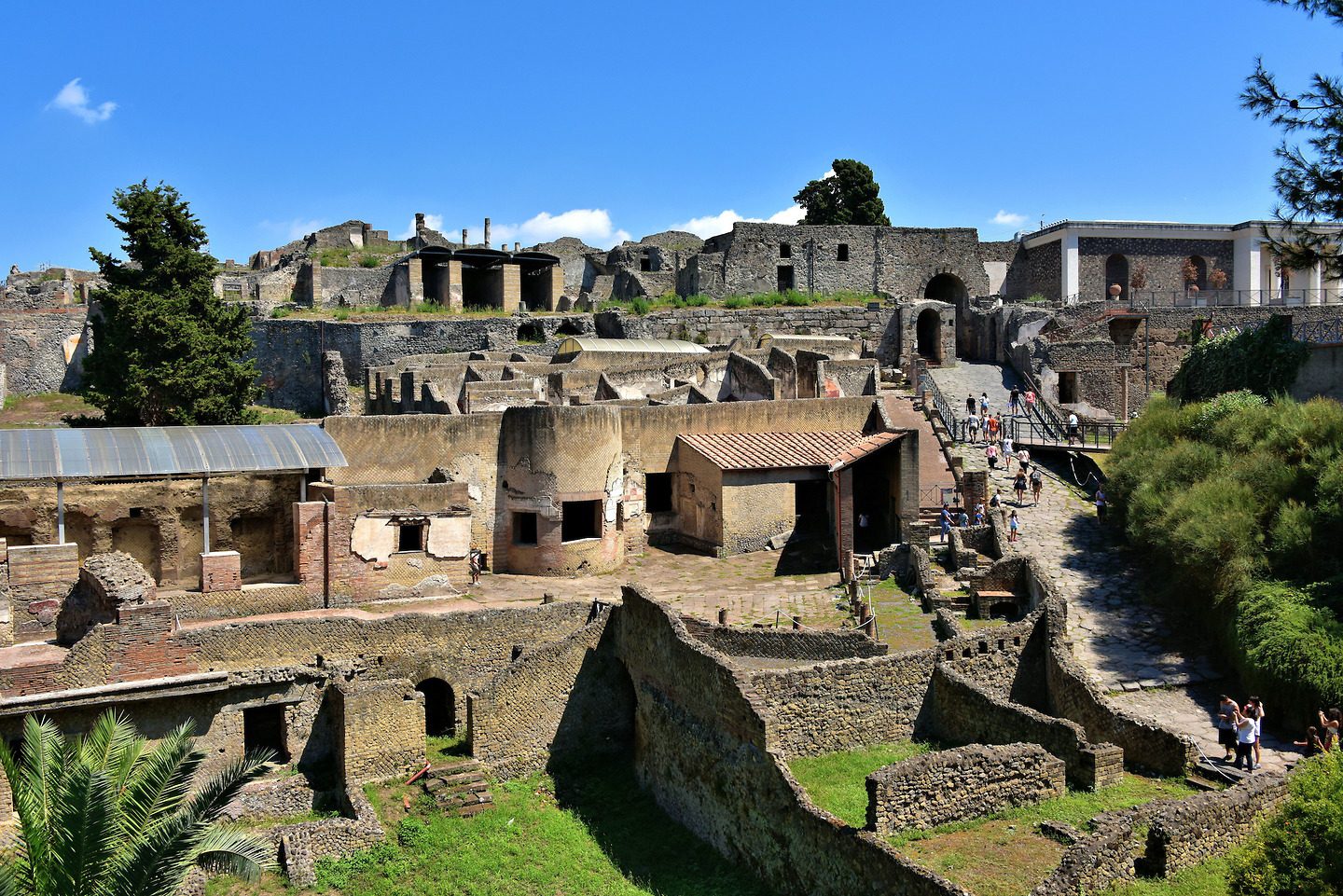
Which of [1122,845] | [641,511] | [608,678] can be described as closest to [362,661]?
[608,678]

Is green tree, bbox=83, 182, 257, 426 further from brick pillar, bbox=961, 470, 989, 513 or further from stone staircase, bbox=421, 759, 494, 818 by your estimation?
brick pillar, bbox=961, 470, 989, 513

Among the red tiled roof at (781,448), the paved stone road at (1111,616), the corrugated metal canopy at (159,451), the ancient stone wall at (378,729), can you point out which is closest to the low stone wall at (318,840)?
the ancient stone wall at (378,729)

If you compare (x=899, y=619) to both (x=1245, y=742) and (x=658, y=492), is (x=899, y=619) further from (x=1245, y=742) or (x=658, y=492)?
(x=658, y=492)

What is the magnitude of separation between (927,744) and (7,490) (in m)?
15.0

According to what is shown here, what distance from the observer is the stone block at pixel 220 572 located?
64.6 ft

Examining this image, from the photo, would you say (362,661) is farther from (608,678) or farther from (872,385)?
(872,385)

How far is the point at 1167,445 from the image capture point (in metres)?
22.4

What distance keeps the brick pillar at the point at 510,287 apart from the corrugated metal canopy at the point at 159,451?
60.9 ft

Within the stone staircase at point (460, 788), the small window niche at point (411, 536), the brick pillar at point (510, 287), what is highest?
the brick pillar at point (510, 287)

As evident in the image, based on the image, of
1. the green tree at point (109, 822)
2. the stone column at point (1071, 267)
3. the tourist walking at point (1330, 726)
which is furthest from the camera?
the stone column at point (1071, 267)

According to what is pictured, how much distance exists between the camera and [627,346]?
1355 inches

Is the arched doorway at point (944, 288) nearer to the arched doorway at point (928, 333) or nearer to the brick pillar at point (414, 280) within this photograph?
the arched doorway at point (928, 333)

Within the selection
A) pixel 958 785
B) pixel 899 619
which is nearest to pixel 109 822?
pixel 958 785

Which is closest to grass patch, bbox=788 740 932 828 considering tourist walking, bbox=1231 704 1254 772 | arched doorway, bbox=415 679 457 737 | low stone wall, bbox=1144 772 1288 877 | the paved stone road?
low stone wall, bbox=1144 772 1288 877
